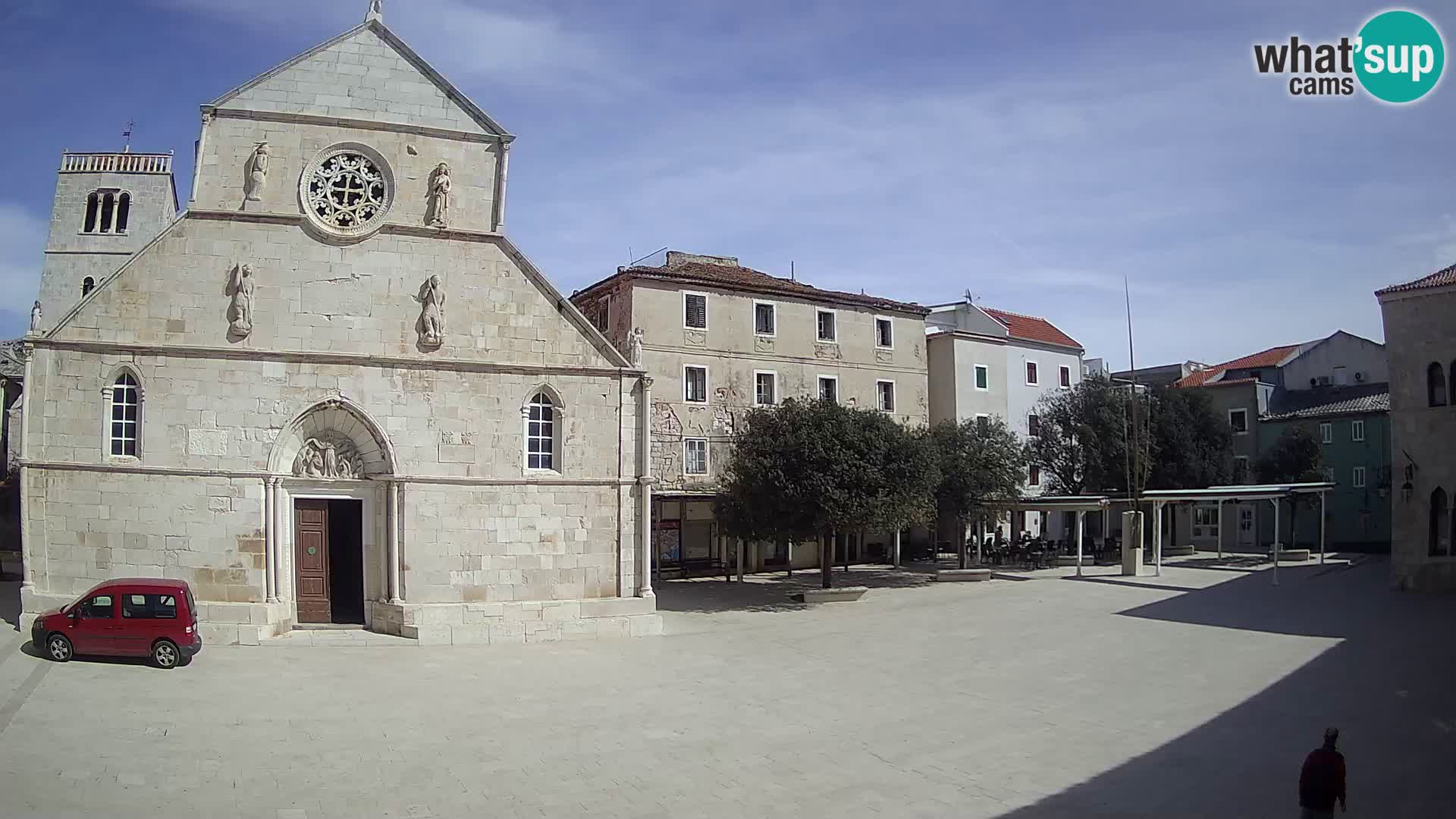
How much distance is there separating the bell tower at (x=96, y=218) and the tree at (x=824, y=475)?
37.2 meters

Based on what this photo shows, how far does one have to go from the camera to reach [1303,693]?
15.9m

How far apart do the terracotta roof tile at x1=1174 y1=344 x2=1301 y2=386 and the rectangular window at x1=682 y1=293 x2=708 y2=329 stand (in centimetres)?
3325

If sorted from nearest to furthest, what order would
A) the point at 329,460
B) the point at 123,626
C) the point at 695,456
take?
the point at 123,626 < the point at 329,460 < the point at 695,456

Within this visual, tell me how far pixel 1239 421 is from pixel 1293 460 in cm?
609

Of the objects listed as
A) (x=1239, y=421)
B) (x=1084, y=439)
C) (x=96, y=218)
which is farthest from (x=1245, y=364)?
(x=96, y=218)

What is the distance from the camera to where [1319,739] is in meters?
13.3

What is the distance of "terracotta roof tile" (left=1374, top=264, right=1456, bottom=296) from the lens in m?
28.3

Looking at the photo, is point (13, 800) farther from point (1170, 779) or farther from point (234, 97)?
point (234, 97)

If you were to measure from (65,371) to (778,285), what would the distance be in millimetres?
23894

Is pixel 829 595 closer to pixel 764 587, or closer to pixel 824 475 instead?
pixel 824 475

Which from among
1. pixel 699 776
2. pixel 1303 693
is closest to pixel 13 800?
pixel 699 776

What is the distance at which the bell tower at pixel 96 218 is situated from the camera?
159 ft

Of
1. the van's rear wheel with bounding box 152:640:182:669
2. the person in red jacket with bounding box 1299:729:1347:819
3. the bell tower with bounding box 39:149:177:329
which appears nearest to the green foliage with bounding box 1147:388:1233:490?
the person in red jacket with bounding box 1299:729:1347:819

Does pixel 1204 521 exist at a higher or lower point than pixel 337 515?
lower
